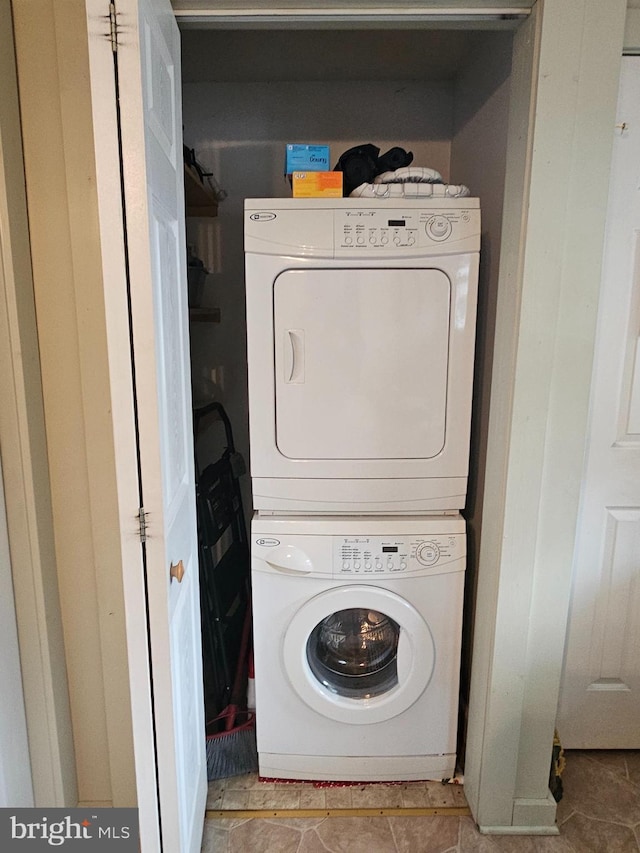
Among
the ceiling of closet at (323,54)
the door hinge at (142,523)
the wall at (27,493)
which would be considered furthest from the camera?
the ceiling of closet at (323,54)

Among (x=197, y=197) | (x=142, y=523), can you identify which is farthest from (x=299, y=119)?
(x=142, y=523)

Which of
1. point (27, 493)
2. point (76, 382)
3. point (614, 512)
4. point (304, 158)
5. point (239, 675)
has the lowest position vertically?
point (239, 675)

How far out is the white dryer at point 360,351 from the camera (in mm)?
1505

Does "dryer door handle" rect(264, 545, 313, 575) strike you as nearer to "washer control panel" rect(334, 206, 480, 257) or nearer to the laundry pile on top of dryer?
"washer control panel" rect(334, 206, 480, 257)

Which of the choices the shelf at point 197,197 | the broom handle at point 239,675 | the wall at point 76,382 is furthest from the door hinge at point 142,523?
the broom handle at point 239,675

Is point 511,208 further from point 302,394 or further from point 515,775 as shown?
point 515,775

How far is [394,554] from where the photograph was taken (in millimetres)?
1632

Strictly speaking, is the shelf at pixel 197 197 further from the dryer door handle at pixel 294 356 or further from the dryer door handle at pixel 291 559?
the dryer door handle at pixel 291 559

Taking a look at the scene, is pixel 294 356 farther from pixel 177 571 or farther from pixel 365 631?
pixel 365 631

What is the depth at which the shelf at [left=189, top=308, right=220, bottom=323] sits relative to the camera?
195 centimetres

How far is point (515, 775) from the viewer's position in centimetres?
158

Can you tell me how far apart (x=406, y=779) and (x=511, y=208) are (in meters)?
1.73

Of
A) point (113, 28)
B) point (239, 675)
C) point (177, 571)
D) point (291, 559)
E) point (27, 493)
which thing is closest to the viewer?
point (113, 28)

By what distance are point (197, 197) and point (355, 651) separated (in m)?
1.61
